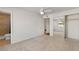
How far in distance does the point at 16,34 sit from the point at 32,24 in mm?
438

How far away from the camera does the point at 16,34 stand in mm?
2094

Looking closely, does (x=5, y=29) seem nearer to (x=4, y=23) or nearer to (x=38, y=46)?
(x=4, y=23)

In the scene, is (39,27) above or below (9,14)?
below

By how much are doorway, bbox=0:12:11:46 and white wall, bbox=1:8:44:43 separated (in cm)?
9

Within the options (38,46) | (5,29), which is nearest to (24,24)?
(5,29)

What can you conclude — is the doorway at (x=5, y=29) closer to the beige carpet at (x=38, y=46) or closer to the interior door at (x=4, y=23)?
the interior door at (x=4, y=23)

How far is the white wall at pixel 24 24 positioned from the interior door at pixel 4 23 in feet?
0.39

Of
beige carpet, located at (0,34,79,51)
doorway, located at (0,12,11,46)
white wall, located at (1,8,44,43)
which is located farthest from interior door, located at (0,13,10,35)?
beige carpet, located at (0,34,79,51)

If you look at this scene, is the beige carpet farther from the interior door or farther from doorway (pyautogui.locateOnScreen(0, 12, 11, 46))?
the interior door

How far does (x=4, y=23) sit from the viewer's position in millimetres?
2166

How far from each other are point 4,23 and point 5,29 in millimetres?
139

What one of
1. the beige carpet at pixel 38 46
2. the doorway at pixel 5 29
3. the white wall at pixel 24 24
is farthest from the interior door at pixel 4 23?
the beige carpet at pixel 38 46
